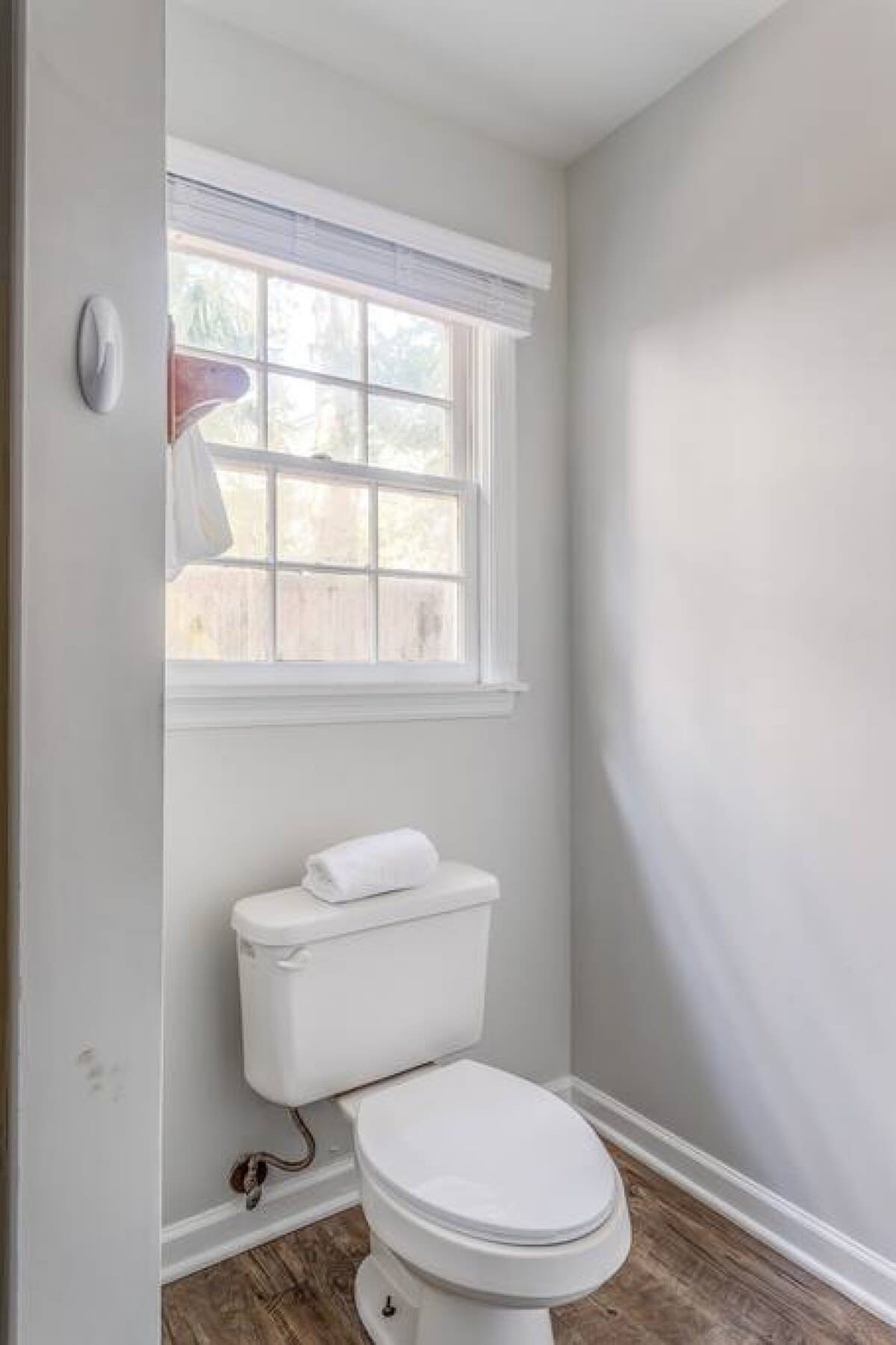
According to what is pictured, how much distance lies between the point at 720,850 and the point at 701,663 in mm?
409

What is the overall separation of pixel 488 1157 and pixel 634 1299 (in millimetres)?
595

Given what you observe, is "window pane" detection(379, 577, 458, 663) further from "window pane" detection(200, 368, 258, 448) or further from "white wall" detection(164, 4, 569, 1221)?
"window pane" detection(200, 368, 258, 448)

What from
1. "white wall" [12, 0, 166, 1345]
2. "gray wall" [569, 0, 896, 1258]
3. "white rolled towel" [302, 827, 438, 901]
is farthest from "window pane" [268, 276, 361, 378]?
"white wall" [12, 0, 166, 1345]

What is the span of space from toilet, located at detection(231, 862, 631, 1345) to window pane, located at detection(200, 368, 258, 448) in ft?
3.08

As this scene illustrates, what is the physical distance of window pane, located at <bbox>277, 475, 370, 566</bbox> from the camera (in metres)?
1.81

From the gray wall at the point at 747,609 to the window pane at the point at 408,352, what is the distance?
0.38 metres

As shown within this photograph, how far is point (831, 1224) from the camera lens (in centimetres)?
158

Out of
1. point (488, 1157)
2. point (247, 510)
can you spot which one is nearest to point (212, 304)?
point (247, 510)

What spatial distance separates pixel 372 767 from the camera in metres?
1.87

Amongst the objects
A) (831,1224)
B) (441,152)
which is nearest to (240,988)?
(831,1224)

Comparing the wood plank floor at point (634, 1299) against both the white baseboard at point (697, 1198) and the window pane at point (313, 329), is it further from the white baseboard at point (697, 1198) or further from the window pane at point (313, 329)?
the window pane at point (313, 329)

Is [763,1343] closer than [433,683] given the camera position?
Yes

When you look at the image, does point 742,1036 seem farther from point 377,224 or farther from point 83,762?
point 377,224

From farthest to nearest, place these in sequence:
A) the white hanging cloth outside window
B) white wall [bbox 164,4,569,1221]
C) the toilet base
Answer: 1. white wall [bbox 164,4,569,1221]
2. the white hanging cloth outside window
3. the toilet base
